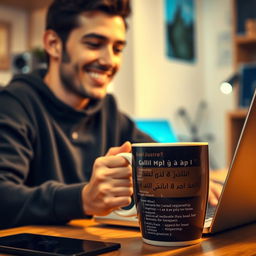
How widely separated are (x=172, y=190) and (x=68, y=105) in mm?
804

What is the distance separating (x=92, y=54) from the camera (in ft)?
Result: 4.46

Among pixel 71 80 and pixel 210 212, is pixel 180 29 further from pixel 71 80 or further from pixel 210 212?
pixel 210 212

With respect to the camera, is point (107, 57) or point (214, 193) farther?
point (107, 57)

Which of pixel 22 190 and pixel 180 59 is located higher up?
pixel 180 59

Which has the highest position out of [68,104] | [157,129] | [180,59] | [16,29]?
[16,29]

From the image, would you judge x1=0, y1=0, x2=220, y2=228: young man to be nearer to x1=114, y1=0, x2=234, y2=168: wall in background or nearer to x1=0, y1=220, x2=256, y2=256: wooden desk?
x1=0, y1=220, x2=256, y2=256: wooden desk

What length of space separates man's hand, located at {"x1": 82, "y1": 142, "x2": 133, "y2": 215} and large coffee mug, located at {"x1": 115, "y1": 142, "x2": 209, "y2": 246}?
0.10 m

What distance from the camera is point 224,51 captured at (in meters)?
4.37

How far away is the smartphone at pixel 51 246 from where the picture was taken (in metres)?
0.53

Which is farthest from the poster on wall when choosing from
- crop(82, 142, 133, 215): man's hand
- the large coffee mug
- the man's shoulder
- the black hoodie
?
the large coffee mug

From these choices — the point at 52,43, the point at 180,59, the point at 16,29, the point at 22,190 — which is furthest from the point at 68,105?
the point at 180,59

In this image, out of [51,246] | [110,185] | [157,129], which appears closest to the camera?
[51,246]

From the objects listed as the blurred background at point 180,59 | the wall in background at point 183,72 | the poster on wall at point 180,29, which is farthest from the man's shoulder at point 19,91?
the poster on wall at point 180,29

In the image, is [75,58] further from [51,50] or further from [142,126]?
[142,126]
